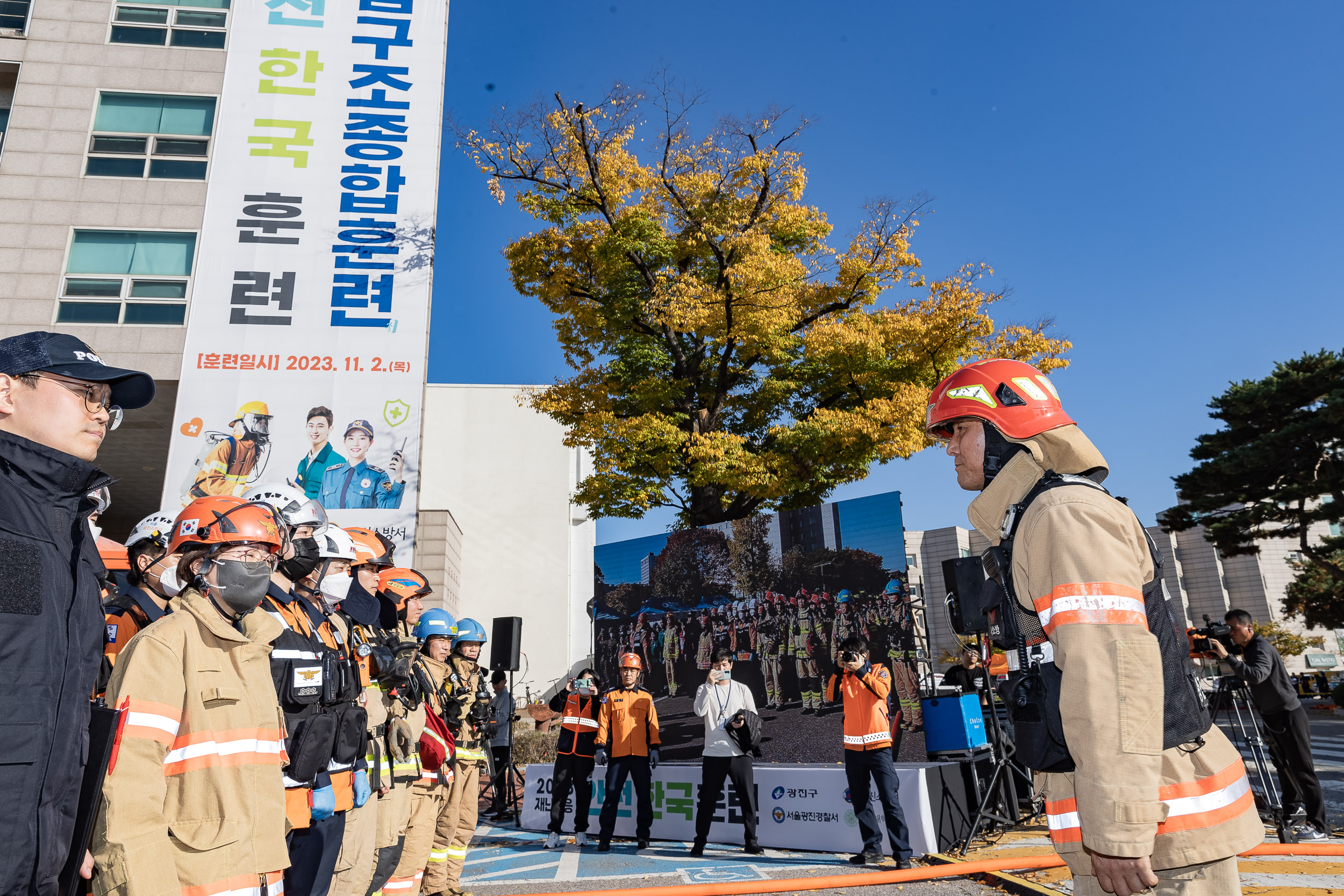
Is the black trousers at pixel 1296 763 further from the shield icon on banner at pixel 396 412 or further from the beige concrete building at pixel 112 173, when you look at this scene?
the beige concrete building at pixel 112 173

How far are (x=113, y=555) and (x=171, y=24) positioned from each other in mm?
18780

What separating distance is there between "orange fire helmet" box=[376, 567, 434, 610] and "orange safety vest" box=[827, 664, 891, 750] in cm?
451

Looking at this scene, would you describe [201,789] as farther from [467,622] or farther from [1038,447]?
[467,622]

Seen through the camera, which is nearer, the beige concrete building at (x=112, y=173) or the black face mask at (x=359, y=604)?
the black face mask at (x=359, y=604)

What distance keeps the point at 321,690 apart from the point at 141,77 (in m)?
20.0

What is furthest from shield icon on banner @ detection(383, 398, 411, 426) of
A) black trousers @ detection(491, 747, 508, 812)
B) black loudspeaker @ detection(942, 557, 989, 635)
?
black loudspeaker @ detection(942, 557, 989, 635)

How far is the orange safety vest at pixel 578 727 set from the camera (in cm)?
1006

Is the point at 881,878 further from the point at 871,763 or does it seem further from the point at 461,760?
the point at 461,760

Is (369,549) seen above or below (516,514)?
below

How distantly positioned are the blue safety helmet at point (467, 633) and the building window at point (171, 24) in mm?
17059

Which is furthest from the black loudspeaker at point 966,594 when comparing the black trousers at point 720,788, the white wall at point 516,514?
the white wall at point 516,514

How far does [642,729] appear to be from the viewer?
9.71 m

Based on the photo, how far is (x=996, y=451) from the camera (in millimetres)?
2613

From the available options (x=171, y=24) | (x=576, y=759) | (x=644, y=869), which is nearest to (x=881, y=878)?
(x=644, y=869)
